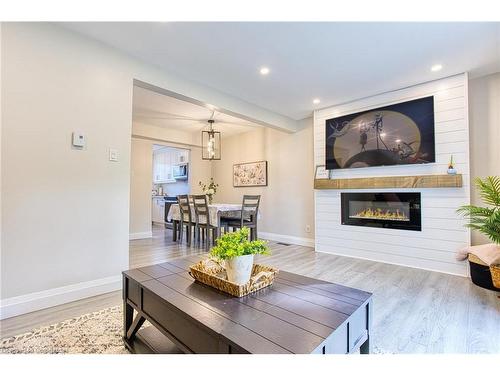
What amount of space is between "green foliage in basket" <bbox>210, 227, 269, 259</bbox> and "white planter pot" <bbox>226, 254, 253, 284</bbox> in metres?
0.02

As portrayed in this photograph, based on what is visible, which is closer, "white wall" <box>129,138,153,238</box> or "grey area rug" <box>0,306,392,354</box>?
"grey area rug" <box>0,306,392,354</box>

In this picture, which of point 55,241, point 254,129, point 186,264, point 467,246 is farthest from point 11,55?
point 467,246

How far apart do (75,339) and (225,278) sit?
1.11m

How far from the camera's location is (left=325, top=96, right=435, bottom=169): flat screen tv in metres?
3.23

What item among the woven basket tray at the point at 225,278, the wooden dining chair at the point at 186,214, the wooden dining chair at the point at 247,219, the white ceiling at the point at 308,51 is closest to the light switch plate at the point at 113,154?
the white ceiling at the point at 308,51


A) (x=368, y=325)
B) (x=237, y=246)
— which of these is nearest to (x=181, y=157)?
(x=237, y=246)

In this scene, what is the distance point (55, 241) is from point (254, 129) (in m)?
4.40

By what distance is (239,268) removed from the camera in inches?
48.9

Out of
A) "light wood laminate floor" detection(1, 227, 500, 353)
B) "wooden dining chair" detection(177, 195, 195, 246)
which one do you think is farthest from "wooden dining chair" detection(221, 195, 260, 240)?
"light wood laminate floor" detection(1, 227, 500, 353)

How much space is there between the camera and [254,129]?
18.7 ft

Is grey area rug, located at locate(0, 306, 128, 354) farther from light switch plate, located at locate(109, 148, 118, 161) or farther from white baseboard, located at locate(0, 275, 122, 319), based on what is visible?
light switch plate, located at locate(109, 148, 118, 161)

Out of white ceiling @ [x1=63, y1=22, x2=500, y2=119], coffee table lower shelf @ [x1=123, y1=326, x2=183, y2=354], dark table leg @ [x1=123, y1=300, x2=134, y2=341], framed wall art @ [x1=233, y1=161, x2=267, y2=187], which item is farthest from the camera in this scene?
framed wall art @ [x1=233, y1=161, x2=267, y2=187]

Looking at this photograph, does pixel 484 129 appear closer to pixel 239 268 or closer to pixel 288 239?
pixel 288 239

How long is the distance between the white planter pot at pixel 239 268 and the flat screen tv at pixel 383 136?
10.1 ft
